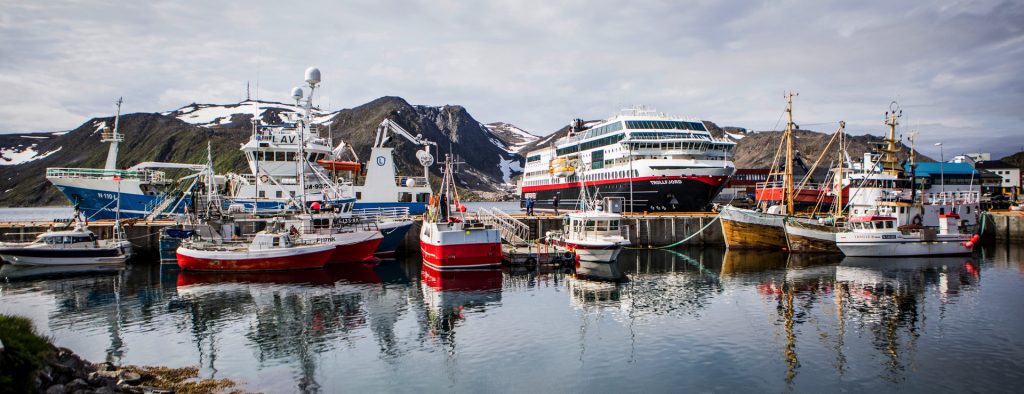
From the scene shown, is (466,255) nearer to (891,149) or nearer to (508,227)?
(508,227)

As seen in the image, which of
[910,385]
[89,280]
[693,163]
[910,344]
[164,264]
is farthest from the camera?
[693,163]

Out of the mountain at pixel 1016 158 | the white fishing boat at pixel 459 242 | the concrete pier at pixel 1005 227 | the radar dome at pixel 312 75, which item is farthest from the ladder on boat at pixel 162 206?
the mountain at pixel 1016 158

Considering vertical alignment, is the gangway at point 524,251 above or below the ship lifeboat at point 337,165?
below

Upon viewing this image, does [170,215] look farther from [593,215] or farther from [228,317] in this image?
[593,215]

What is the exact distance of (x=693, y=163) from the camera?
69.9 meters

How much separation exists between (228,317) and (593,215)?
25.1 metres

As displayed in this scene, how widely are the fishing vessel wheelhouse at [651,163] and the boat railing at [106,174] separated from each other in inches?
1695

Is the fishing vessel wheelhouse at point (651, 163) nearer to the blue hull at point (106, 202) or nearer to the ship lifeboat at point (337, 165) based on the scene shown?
the ship lifeboat at point (337, 165)

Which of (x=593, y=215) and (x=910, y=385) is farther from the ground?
(x=593, y=215)

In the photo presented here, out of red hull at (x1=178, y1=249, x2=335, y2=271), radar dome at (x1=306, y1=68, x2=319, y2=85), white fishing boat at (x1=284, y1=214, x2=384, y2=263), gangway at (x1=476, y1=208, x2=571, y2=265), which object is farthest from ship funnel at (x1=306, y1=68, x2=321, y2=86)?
red hull at (x1=178, y1=249, x2=335, y2=271)

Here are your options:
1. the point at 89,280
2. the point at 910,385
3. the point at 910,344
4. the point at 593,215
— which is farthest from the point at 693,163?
the point at 89,280

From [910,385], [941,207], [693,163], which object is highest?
[693,163]

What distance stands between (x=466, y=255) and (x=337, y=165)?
28.1m

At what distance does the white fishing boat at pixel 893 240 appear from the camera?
4675 centimetres
